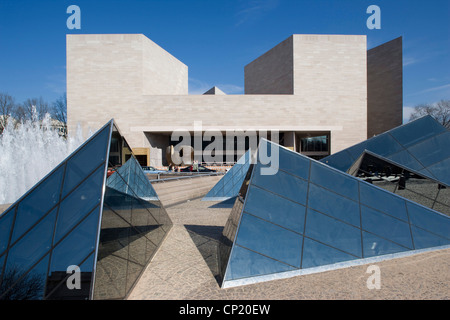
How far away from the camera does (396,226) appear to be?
18.5ft

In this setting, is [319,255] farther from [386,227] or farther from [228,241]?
[386,227]

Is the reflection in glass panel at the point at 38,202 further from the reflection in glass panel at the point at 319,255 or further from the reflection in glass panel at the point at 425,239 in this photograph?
the reflection in glass panel at the point at 425,239

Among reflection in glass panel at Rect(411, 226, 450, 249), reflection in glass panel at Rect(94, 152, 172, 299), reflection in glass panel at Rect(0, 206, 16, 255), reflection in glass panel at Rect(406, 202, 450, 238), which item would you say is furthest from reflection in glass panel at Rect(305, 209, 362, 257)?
reflection in glass panel at Rect(0, 206, 16, 255)

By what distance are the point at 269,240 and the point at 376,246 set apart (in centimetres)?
242

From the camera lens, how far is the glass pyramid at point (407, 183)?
25.7 feet

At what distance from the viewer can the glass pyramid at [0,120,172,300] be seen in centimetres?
357

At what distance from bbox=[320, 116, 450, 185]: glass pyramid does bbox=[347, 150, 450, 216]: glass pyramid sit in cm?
22

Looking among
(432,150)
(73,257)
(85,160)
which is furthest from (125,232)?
(432,150)

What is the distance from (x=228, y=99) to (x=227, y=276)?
125ft

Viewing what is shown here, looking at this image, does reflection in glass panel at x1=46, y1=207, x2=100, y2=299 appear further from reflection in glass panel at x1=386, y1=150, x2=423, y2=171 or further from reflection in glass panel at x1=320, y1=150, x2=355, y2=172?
reflection in glass panel at x1=320, y1=150, x2=355, y2=172

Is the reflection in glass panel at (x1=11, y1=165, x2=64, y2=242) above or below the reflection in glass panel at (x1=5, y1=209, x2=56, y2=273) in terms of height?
above

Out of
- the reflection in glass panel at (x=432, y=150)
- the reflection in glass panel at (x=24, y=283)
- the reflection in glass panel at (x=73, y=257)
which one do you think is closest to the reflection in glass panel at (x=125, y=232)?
the reflection in glass panel at (x=73, y=257)

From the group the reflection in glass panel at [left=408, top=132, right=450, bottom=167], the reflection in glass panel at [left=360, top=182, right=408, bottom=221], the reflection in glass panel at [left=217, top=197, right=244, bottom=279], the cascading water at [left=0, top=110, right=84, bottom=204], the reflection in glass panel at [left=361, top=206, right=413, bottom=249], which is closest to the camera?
the reflection in glass panel at [left=217, top=197, right=244, bottom=279]

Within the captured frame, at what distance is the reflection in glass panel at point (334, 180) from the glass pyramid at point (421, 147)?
3.99m
